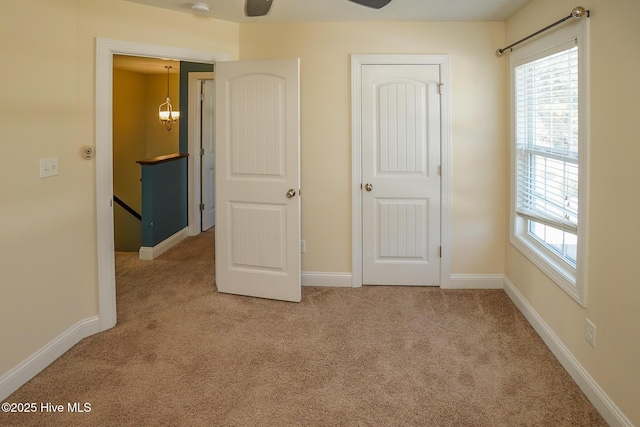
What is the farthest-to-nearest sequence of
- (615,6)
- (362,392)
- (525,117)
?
(525,117) < (362,392) < (615,6)

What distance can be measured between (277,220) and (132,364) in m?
1.54

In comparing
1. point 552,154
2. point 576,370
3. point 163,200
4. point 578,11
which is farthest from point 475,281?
point 163,200

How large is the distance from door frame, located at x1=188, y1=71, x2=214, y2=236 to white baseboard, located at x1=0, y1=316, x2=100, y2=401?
316 cm

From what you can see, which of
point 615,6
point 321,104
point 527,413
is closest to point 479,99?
point 321,104

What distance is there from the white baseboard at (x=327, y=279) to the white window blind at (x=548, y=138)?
1.53 metres

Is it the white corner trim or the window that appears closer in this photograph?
the white corner trim

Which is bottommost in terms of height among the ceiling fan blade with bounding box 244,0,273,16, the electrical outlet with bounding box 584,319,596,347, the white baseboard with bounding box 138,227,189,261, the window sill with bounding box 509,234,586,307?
the electrical outlet with bounding box 584,319,596,347

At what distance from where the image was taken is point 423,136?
402 centimetres

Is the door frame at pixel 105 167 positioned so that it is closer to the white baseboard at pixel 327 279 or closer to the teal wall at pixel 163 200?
the white baseboard at pixel 327 279

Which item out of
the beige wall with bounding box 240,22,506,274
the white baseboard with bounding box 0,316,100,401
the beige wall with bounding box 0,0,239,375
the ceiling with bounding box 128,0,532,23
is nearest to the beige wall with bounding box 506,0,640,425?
the ceiling with bounding box 128,0,532,23

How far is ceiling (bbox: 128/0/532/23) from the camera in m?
3.35

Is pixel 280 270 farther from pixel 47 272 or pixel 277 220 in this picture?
pixel 47 272

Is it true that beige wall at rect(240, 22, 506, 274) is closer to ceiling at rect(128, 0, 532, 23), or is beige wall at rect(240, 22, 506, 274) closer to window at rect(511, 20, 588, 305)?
ceiling at rect(128, 0, 532, 23)

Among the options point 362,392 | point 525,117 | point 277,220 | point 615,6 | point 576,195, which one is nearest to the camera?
point 615,6
